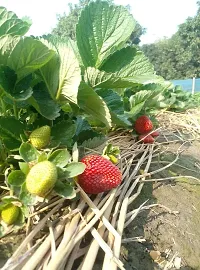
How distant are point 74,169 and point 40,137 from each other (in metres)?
0.11

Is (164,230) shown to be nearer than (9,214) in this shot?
No

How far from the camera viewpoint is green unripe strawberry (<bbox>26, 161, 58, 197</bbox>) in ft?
1.67

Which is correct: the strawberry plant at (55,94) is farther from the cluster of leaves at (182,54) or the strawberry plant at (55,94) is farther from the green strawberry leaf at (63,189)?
the cluster of leaves at (182,54)

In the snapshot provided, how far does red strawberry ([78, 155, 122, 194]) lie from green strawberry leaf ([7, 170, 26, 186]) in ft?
0.46

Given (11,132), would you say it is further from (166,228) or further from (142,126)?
(142,126)

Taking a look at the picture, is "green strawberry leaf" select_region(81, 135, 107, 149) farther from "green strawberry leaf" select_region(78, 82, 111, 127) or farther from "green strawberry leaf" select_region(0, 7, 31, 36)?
"green strawberry leaf" select_region(0, 7, 31, 36)

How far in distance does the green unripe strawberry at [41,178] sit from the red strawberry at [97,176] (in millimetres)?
136

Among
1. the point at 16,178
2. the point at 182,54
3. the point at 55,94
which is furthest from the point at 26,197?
the point at 182,54

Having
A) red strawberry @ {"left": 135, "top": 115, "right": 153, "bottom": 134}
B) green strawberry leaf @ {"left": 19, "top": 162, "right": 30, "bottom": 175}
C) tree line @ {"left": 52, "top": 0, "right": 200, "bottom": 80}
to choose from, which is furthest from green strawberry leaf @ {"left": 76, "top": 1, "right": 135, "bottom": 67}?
tree line @ {"left": 52, "top": 0, "right": 200, "bottom": 80}

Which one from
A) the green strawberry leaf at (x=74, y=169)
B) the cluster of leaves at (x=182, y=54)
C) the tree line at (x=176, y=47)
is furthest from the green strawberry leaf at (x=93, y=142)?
the cluster of leaves at (x=182, y=54)

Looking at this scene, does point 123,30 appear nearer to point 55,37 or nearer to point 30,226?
point 55,37

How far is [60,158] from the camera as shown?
0.57 metres

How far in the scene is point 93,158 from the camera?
0.69 metres

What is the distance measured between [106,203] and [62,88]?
9.4 inches
